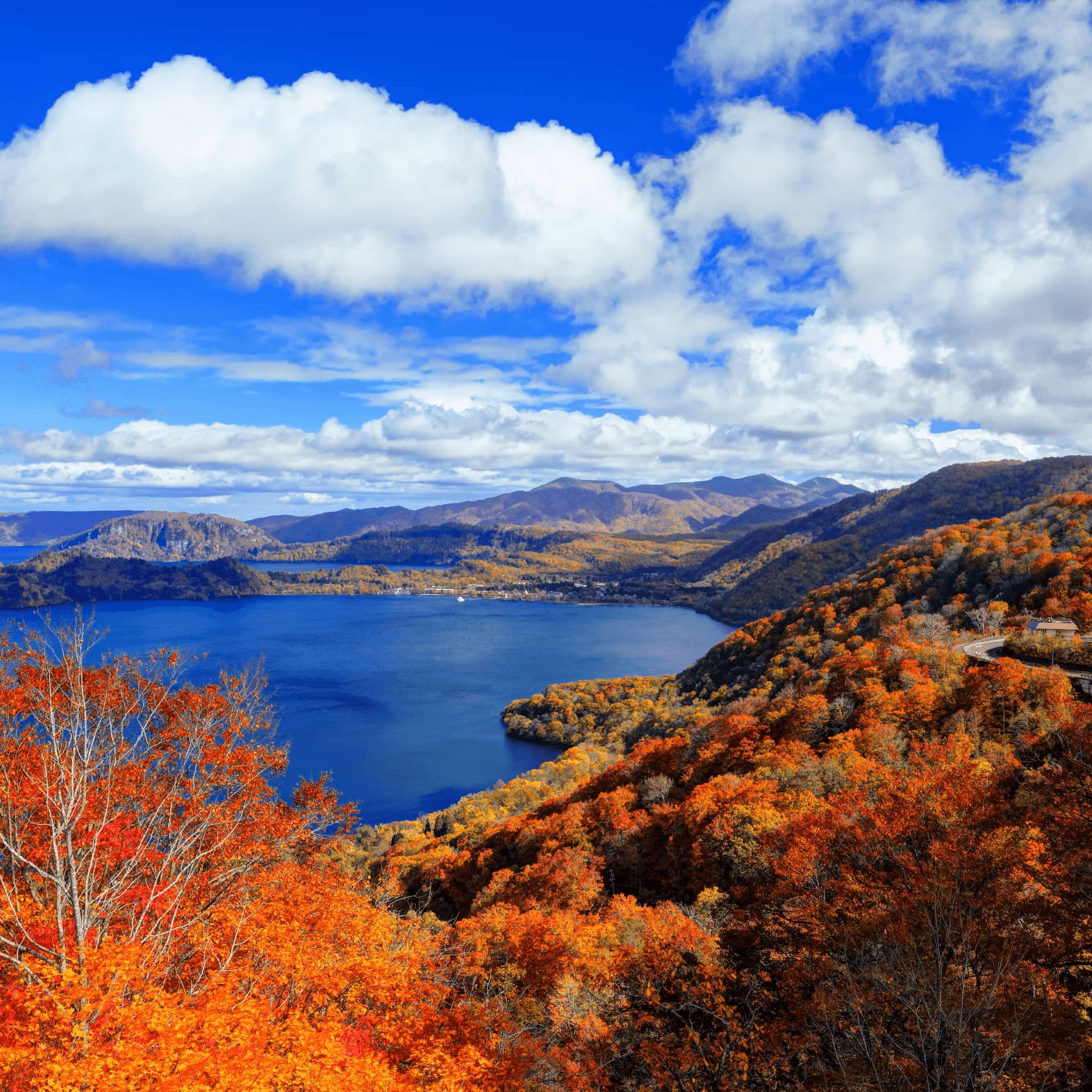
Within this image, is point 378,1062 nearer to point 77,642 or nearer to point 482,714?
point 77,642

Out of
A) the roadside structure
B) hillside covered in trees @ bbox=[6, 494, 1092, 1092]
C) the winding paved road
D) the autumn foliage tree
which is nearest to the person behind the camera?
the autumn foliage tree

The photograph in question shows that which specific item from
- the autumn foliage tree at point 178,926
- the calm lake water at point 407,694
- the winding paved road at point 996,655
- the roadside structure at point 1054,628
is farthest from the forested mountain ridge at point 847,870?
the calm lake water at point 407,694

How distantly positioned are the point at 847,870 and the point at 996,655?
3012 cm

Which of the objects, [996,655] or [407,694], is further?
[407,694]

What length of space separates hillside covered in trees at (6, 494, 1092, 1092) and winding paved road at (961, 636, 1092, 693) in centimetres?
230

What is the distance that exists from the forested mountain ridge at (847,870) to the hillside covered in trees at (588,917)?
133 mm

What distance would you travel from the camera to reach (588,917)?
27641mm

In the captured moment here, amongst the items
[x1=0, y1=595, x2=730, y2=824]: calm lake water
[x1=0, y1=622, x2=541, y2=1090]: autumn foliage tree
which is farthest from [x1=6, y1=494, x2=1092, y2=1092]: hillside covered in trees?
[x1=0, y1=595, x2=730, y2=824]: calm lake water

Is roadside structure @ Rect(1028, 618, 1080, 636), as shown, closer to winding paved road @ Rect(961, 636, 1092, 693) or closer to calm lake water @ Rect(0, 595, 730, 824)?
winding paved road @ Rect(961, 636, 1092, 693)

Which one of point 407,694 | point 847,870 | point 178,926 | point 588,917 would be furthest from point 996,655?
point 407,694

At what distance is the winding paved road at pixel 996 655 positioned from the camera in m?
36.0

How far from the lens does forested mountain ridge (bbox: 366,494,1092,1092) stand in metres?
13.7

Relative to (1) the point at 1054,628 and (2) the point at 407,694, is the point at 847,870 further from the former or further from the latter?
(2) the point at 407,694

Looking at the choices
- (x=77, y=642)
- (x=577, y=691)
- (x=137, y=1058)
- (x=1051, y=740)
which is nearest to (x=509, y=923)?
(x=137, y=1058)
